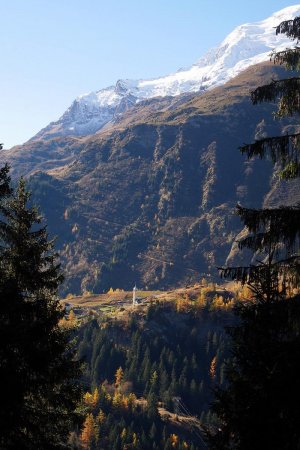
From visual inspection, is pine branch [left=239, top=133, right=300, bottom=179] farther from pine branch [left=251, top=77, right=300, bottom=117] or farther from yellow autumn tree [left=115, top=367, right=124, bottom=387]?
yellow autumn tree [left=115, top=367, right=124, bottom=387]

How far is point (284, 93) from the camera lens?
17.1m

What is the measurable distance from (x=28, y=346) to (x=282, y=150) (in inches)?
401

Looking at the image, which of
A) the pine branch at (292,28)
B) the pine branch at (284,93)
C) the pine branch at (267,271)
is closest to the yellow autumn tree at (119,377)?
the pine branch at (267,271)

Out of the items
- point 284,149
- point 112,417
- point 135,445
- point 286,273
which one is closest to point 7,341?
point 286,273

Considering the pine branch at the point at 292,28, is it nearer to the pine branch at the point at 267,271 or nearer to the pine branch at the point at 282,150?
the pine branch at the point at 282,150

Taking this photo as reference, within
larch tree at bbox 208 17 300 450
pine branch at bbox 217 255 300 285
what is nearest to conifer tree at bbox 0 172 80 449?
larch tree at bbox 208 17 300 450

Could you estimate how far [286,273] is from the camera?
15.2 metres

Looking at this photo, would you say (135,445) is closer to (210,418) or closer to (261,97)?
(210,418)

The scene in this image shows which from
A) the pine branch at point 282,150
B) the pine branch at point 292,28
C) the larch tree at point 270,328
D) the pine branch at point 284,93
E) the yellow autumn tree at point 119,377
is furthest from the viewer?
the yellow autumn tree at point 119,377

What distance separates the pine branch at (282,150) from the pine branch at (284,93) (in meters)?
1.38

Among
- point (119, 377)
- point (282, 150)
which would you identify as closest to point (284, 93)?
point (282, 150)

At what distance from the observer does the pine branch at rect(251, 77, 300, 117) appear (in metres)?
16.8

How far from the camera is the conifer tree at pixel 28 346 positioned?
1677 cm

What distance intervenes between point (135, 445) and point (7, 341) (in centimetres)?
13939
